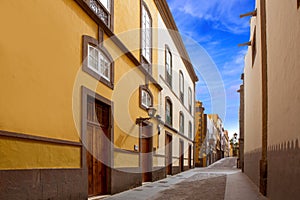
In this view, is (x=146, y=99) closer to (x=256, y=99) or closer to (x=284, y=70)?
(x=256, y=99)

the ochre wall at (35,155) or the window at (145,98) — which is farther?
the window at (145,98)

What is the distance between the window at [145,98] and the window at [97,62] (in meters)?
3.11

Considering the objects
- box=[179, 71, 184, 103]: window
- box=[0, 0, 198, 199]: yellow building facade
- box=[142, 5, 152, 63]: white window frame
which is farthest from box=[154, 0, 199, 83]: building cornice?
box=[0, 0, 198, 199]: yellow building facade

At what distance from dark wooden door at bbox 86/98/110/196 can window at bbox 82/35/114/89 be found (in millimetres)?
641

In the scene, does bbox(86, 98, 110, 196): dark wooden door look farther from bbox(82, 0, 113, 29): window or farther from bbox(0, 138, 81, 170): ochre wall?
bbox(82, 0, 113, 29): window

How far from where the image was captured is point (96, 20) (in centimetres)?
791

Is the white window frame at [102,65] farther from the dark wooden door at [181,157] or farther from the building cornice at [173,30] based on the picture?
the dark wooden door at [181,157]

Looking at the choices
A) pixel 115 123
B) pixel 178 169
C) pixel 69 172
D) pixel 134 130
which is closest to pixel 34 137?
pixel 69 172

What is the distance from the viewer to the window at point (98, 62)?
7.79m

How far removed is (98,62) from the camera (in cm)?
829

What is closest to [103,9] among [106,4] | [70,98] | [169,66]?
[106,4]

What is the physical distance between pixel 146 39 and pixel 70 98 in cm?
700

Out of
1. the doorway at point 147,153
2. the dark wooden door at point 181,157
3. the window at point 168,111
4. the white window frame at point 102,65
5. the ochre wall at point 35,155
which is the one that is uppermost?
the white window frame at point 102,65

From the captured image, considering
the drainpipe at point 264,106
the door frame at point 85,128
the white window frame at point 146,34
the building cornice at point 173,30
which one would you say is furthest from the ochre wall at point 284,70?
the building cornice at point 173,30
